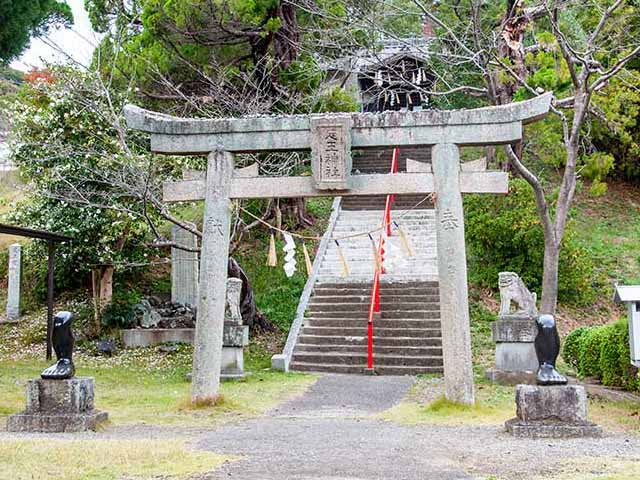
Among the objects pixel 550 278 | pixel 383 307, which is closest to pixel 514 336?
pixel 550 278

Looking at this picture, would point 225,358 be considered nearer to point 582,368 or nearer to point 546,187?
point 582,368

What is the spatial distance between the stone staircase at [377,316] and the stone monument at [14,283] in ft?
24.4

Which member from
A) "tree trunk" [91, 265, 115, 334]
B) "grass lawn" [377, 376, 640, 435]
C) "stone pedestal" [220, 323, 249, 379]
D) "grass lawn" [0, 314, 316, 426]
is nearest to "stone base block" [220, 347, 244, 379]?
"stone pedestal" [220, 323, 249, 379]

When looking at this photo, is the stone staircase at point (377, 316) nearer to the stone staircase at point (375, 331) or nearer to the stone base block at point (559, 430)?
the stone staircase at point (375, 331)

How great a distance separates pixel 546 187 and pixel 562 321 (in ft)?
25.1

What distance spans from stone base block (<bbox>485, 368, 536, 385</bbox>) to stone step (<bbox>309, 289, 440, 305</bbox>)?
3.68m

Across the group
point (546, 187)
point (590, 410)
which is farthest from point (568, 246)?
point (590, 410)

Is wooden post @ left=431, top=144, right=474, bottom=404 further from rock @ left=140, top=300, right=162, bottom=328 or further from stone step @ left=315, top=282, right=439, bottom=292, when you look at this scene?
rock @ left=140, top=300, right=162, bottom=328

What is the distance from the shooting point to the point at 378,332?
1584 cm

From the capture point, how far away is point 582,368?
13.4m

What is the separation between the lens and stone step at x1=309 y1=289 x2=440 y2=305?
16.9 metres

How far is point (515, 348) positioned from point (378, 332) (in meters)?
3.41

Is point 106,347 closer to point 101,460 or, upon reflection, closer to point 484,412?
point 484,412

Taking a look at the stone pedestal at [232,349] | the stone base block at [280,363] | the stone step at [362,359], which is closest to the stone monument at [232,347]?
the stone pedestal at [232,349]
